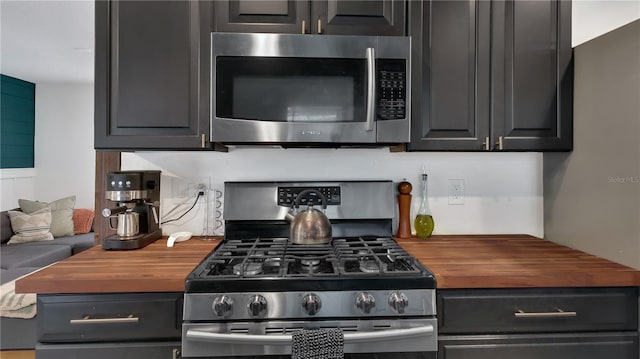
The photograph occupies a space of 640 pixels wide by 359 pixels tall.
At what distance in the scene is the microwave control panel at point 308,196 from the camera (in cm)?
175

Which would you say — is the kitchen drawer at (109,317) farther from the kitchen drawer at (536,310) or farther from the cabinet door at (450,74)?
the cabinet door at (450,74)

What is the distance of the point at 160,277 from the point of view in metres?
1.19

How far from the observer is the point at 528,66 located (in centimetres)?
158

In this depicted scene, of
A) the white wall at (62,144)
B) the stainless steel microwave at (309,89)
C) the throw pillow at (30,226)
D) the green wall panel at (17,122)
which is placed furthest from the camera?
the white wall at (62,144)

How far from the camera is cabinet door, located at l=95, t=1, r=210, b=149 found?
1.49 metres

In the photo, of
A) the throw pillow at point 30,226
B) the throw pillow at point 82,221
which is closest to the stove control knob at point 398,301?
the throw pillow at point 30,226

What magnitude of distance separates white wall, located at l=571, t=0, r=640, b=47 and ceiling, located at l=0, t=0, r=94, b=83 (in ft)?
9.61

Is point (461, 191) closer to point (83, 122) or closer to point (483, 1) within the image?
point (483, 1)

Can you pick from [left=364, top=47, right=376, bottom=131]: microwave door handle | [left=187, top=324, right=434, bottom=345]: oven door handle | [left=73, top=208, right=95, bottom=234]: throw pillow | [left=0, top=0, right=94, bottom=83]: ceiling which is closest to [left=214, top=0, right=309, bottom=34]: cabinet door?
[left=364, top=47, right=376, bottom=131]: microwave door handle

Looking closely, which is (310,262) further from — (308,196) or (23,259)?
(23,259)

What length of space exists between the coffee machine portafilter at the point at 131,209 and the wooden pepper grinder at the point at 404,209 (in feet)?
3.76

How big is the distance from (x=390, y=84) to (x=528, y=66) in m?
0.61

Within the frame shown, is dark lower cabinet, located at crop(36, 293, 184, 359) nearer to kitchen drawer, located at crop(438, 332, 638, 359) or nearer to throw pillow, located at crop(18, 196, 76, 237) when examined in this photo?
kitchen drawer, located at crop(438, 332, 638, 359)

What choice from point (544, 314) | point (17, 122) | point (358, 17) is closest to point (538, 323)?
point (544, 314)
